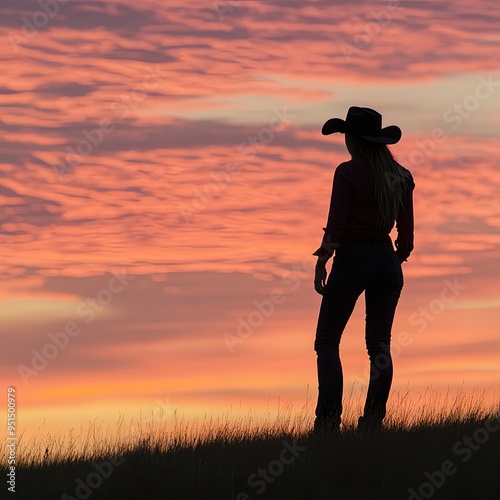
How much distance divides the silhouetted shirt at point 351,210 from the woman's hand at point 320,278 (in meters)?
0.16

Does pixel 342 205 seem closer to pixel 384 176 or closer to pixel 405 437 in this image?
pixel 384 176

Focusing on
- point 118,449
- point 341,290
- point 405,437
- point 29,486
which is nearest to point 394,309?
point 341,290

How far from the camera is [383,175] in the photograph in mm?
10125

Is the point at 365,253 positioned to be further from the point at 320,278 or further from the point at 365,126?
the point at 365,126

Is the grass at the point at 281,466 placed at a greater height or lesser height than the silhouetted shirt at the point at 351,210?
lesser

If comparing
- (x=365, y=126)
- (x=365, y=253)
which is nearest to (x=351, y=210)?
(x=365, y=253)

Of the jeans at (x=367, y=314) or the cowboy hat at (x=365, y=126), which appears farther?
the cowboy hat at (x=365, y=126)

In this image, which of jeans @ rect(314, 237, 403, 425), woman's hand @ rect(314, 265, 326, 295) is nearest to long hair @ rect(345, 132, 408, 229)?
jeans @ rect(314, 237, 403, 425)

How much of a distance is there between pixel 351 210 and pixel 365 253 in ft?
1.48

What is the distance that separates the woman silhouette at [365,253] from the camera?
1003cm

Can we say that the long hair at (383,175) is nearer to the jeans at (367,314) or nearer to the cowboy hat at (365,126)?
the cowboy hat at (365,126)

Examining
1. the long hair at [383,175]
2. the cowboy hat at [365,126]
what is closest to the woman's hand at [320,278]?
the long hair at [383,175]

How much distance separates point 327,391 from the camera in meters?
10.3

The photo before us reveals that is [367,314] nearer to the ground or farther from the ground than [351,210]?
nearer to the ground
